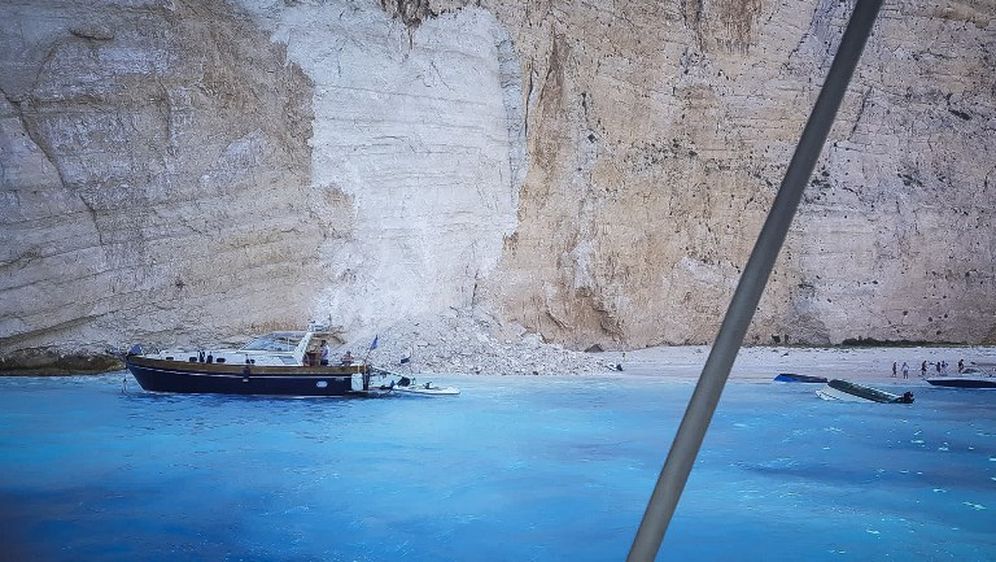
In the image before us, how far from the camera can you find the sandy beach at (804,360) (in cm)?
1403

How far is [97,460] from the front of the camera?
289 inches

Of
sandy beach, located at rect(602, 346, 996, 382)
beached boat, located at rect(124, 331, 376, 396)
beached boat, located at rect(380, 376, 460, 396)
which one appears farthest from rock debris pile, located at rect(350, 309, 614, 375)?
beached boat, located at rect(124, 331, 376, 396)

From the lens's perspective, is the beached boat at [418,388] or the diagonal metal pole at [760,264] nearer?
the diagonal metal pole at [760,264]

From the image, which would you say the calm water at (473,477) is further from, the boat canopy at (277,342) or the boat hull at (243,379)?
the boat canopy at (277,342)

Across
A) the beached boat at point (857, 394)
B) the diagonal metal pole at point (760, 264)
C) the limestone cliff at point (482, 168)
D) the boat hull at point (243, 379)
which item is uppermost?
the limestone cliff at point (482, 168)

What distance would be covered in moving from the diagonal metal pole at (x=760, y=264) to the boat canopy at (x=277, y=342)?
34.8 ft

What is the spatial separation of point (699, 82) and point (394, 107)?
6300mm

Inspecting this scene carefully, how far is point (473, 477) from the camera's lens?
7109 millimetres

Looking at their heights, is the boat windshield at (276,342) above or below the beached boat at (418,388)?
above

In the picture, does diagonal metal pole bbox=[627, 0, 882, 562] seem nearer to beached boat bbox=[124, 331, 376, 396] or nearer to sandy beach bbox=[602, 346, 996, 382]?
beached boat bbox=[124, 331, 376, 396]

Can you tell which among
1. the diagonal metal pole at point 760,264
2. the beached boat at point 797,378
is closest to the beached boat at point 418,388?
the beached boat at point 797,378

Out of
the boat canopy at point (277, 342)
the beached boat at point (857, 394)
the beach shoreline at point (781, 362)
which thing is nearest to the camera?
the beached boat at point (857, 394)

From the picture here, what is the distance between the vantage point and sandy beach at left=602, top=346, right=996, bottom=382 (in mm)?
14031

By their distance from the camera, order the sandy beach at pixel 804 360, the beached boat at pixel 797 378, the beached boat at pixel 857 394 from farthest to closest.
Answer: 1. the sandy beach at pixel 804 360
2. the beached boat at pixel 797 378
3. the beached boat at pixel 857 394
